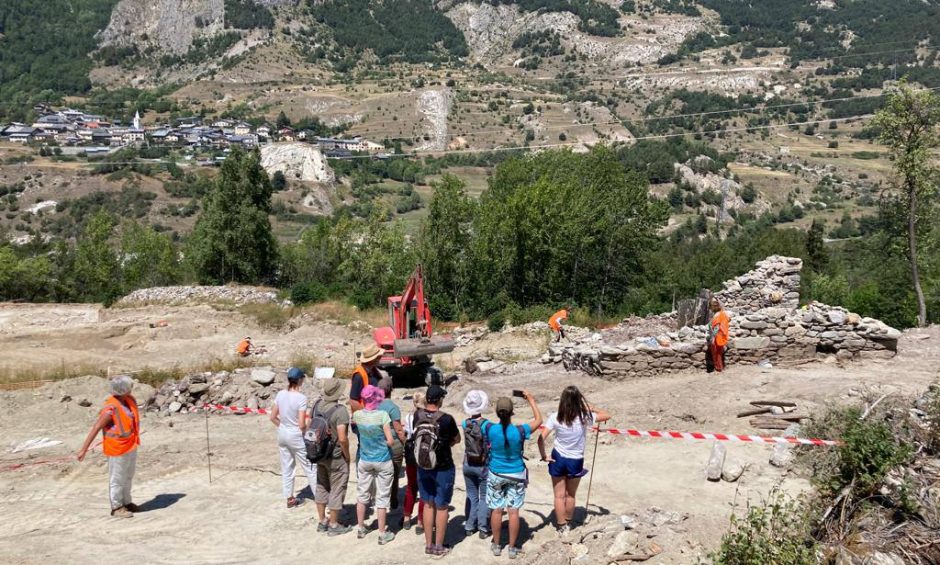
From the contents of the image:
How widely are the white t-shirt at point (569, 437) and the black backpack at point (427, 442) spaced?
4.32 feet

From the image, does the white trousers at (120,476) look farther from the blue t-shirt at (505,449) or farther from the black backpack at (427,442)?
the blue t-shirt at (505,449)

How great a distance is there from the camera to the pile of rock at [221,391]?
53.5 feet

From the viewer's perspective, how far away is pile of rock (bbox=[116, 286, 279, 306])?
36969 millimetres

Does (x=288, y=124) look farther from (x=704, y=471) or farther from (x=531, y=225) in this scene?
(x=704, y=471)

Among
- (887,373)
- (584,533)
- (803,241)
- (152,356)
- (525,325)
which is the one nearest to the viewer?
(584,533)

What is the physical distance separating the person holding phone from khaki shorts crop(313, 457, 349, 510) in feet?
6.12

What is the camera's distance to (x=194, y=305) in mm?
35781

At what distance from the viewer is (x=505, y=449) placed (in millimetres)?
7113

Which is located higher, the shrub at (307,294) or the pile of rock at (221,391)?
the pile of rock at (221,391)

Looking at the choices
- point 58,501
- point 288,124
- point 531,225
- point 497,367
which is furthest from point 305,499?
point 288,124

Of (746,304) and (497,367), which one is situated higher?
(746,304)

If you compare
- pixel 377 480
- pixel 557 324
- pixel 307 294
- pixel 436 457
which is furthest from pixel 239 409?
pixel 307 294

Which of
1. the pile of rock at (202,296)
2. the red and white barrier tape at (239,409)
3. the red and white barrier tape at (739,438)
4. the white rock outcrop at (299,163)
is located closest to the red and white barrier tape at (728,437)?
the red and white barrier tape at (739,438)

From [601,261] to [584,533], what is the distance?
29.2 meters
